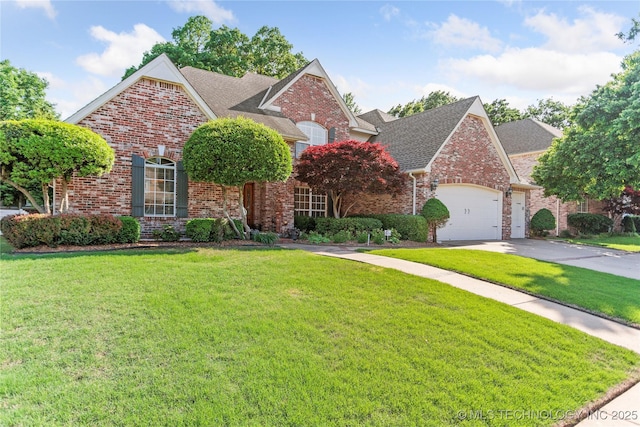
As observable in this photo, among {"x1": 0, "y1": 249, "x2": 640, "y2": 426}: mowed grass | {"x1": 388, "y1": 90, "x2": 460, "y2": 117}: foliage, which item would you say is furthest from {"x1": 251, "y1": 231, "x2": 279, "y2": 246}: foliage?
{"x1": 388, "y1": 90, "x2": 460, "y2": 117}: foliage

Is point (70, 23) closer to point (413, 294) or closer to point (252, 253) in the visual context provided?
point (252, 253)

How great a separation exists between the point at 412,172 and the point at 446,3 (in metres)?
6.63

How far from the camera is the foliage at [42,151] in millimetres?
8164

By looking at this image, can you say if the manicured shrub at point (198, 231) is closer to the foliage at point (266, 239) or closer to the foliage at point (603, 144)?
the foliage at point (266, 239)

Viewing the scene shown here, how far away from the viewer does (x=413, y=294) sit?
5.65m

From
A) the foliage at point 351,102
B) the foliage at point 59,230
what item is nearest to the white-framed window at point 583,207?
the foliage at point 351,102

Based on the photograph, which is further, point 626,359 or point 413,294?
point 413,294

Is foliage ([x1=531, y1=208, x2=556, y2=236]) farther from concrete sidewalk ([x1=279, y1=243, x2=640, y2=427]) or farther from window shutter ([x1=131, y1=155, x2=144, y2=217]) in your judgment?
window shutter ([x1=131, y1=155, x2=144, y2=217])

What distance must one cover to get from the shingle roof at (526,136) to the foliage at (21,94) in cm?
2987

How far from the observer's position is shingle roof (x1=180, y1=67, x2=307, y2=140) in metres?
14.4

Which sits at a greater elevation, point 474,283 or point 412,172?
point 412,172

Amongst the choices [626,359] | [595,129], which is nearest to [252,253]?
[626,359]

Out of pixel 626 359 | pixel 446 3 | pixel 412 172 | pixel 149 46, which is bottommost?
pixel 626 359

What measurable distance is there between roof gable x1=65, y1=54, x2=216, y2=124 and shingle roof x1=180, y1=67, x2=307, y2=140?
1705mm
